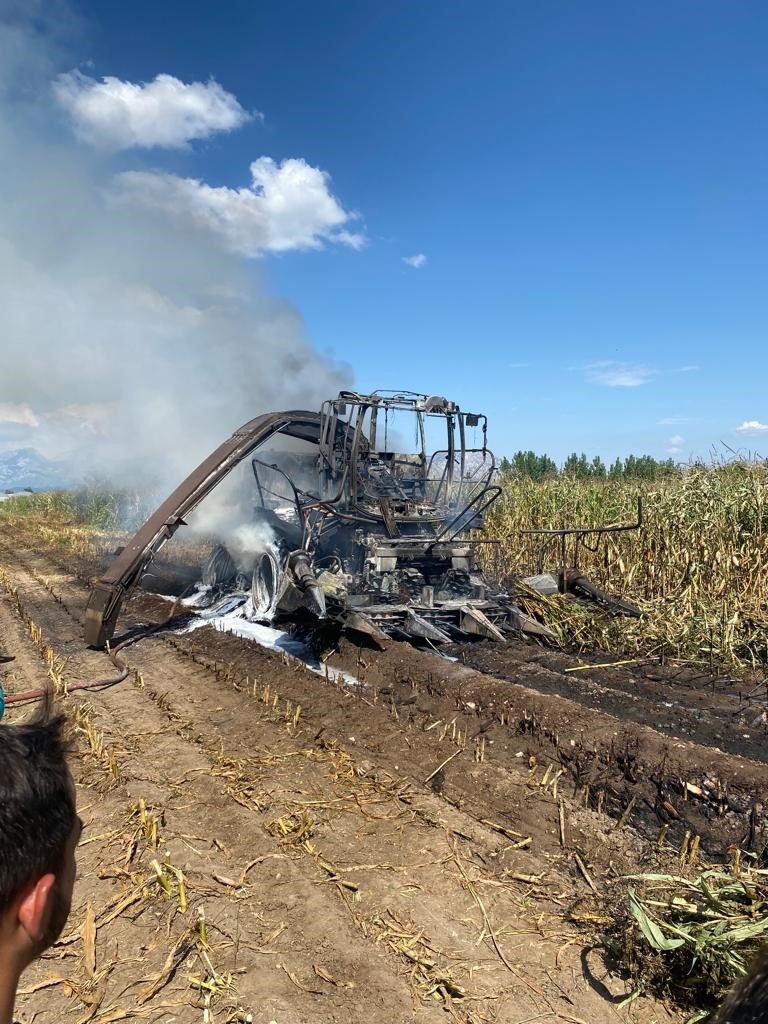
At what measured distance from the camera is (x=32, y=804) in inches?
39.8

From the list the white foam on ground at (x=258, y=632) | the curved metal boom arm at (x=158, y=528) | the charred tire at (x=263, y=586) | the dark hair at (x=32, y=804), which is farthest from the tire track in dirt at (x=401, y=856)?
the charred tire at (x=263, y=586)

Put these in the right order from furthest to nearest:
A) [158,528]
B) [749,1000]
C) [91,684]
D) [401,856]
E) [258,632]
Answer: [258,632] < [158,528] < [91,684] < [401,856] < [749,1000]

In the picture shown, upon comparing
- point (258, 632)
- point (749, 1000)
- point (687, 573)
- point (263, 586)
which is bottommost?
point (258, 632)

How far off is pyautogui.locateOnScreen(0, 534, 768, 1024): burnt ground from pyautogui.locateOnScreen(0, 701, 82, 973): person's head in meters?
2.04

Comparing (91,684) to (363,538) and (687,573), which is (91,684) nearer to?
(363,538)

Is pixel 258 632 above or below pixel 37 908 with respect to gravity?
below

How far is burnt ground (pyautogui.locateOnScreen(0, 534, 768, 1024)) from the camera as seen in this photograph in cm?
277

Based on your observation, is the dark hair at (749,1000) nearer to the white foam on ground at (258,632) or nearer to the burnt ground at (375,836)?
the burnt ground at (375,836)

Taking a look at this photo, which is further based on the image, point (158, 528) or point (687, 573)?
point (687, 573)

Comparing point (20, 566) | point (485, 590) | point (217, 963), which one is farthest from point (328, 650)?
point (20, 566)

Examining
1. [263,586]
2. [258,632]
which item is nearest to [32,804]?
[258,632]

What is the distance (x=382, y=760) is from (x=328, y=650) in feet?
11.2

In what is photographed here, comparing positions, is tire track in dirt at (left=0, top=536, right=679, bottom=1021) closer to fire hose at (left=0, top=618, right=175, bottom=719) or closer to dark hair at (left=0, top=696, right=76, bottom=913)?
fire hose at (left=0, top=618, right=175, bottom=719)

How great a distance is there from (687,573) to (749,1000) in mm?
9763
